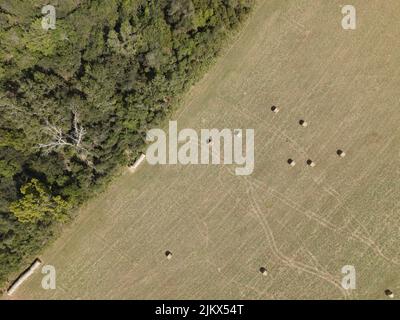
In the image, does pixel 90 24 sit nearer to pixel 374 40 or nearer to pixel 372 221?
pixel 374 40

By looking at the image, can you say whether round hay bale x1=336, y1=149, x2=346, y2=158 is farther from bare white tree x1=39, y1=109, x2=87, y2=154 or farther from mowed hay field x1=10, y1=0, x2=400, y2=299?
bare white tree x1=39, y1=109, x2=87, y2=154

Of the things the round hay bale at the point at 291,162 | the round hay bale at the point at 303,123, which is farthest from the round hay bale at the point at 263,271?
the round hay bale at the point at 303,123

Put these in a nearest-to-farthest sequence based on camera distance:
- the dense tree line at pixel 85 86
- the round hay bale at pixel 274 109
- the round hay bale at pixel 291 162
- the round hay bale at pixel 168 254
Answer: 1. the dense tree line at pixel 85 86
2. the round hay bale at pixel 168 254
3. the round hay bale at pixel 291 162
4. the round hay bale at pixel 274 109

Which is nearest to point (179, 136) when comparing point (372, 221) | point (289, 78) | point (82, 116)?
point (82, 116)

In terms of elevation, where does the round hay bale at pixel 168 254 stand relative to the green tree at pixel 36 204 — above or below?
below

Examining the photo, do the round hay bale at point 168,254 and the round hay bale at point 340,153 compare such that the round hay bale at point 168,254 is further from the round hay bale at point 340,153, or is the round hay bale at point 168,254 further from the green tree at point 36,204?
the round hay bale at point 340,153

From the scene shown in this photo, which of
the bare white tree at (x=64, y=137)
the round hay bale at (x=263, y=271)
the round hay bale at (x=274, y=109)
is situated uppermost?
the round hay bale at (x=274, y=109)
